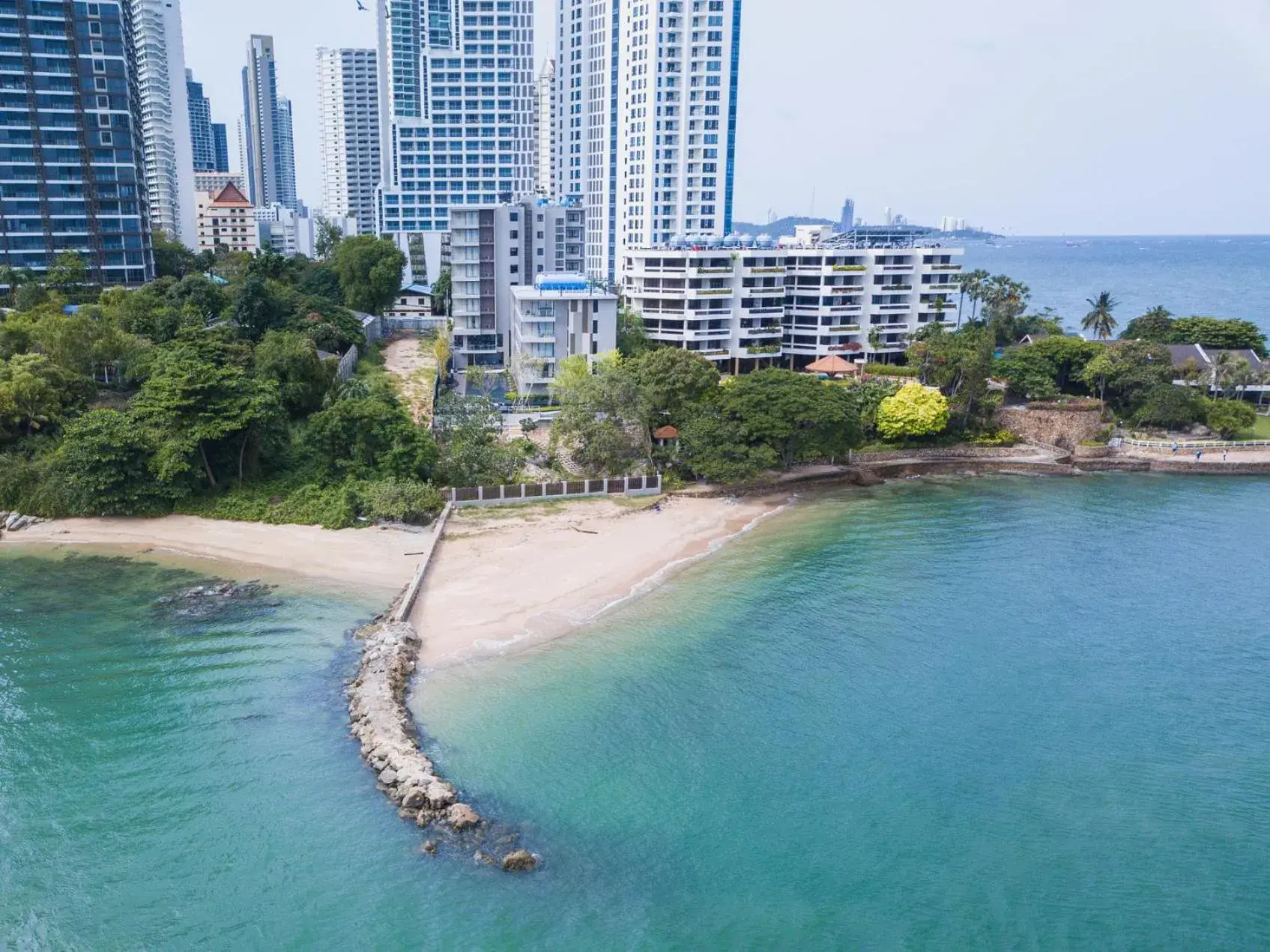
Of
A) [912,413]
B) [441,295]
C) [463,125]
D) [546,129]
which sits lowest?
[912,413]

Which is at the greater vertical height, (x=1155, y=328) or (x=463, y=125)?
(x=463, y=125)

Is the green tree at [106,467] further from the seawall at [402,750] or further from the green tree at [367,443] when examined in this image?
the seawall at [402,750]

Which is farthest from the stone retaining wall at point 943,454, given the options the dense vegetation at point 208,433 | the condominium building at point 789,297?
the dense vegetation at point 208,433

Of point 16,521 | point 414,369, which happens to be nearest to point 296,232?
point 414,369

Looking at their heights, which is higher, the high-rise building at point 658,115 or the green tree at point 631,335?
the high-rise building at point 658,115

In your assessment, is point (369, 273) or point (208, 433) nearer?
point (208, 433)

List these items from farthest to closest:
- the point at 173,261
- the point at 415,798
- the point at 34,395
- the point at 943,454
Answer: the point at 173,261 < the point at 943,454 < the point at 34,395 < the point at 415,798

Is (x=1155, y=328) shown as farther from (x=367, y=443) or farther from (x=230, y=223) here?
(x=230, y=223)

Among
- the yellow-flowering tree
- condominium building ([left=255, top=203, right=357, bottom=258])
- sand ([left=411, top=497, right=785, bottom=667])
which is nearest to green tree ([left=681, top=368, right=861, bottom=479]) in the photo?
sand ([left=411, top=497, right=785, bottom=667])
